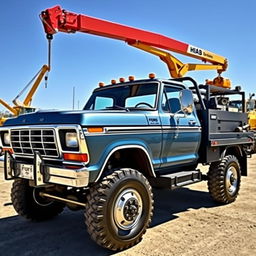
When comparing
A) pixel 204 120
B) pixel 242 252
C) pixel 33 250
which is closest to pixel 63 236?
pixel 33 250

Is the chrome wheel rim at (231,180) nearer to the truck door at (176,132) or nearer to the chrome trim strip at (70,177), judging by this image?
the truck door at (176,132)

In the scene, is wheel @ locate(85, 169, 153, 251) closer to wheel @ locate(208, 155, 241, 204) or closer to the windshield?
the windshield

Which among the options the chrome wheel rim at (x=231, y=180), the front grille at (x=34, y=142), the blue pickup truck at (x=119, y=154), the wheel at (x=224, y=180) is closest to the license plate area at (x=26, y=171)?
the blue pickup truck at (x=119, y=154)

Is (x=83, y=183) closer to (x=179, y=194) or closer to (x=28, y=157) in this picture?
(x=28, y=157)

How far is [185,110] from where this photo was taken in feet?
15.4

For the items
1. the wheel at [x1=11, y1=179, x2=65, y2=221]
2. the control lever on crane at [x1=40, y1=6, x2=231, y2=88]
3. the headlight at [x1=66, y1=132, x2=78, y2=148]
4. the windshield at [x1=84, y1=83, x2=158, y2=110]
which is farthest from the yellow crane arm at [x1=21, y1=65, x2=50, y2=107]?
the headlight at [x1=66, y1=132, x2=78, y2=148]

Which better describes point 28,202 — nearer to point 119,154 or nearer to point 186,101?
point 119,154

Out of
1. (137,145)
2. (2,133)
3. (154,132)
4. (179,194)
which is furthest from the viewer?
(179,194)

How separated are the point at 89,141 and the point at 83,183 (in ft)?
1.57

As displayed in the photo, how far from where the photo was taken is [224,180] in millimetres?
5414

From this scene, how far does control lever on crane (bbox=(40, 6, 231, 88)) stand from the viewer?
20.2 ft

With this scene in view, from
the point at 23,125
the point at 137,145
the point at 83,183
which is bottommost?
the point at 83,183

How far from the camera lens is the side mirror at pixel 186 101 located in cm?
462

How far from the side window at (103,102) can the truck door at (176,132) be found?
103 cm
